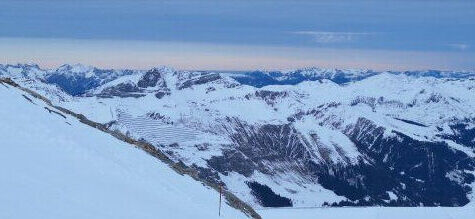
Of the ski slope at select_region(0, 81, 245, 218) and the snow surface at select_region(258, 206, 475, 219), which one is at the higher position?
the ski slope at select_region(0, 81, 245, 218)

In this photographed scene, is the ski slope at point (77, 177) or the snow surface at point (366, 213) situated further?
the snow surface at point (366, 213)

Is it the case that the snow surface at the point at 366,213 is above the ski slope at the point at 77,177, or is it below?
below

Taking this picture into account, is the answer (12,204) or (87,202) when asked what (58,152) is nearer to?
(87,202)

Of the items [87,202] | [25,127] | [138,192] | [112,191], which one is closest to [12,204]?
[87,202]

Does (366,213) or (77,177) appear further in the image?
(366,213)

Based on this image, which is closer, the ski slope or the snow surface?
the ski slope

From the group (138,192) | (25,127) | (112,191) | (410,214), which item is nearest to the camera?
(112,191)

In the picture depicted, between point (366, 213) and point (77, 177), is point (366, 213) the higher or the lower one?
the lower one

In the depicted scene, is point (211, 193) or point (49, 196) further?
point (211, 193)
